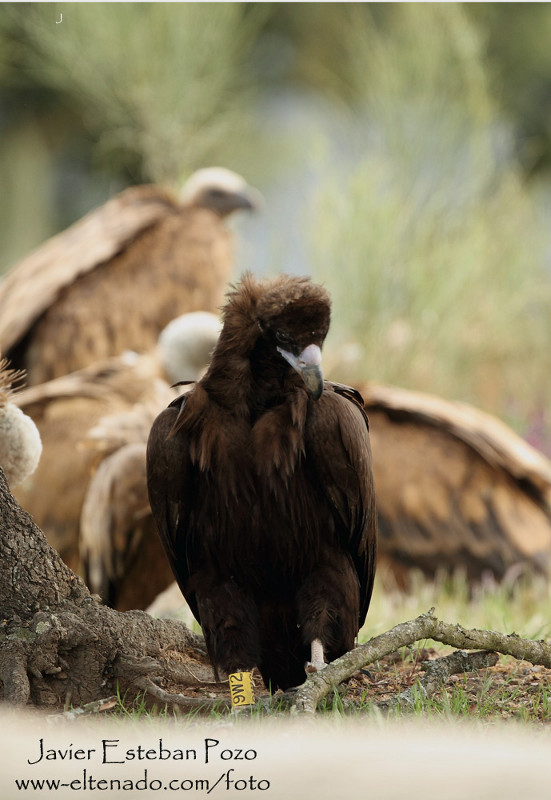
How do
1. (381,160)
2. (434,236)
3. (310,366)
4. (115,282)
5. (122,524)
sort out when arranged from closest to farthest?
(310,366) < (122,524) < (115,282) < (434,236) < (381,160)

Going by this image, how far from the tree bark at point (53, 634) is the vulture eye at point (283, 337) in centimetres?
79

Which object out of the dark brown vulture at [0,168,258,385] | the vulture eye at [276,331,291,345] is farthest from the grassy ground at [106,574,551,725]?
the dark brown vulture at [0,168,258,385]

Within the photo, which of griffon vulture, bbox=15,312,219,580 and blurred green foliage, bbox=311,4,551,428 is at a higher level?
blurred green foliage, bbox=311,4,551,428

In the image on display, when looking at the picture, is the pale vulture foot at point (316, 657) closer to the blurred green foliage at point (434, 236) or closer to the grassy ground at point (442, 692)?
the grassy ground at point (442, 692)

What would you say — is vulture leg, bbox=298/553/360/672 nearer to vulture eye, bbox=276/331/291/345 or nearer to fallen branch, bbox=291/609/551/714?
Answer: fallen branch, bbox=291/609/551/714

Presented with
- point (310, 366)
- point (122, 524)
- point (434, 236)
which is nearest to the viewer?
point (310, 366)

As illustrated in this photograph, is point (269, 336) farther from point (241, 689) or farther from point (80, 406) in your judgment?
point (80, 406)

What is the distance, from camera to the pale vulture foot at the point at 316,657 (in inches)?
99.9

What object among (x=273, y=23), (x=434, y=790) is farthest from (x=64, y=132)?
(x=434, y=790)

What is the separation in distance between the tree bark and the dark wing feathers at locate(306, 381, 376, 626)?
0.60 m

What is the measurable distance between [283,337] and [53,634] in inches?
36.1

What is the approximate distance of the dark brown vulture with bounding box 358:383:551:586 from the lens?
618cm

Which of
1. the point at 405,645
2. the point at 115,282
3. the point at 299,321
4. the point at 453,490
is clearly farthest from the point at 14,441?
the point at 115,282

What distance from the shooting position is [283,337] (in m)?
2.56
